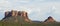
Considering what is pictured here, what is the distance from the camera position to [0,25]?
856 inches

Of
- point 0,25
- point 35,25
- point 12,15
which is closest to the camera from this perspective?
point 0,25

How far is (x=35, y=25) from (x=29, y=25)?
79 cm

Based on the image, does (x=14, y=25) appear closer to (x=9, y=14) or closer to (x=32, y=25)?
(x=32, y=25)

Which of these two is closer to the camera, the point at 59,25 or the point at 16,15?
the point at 59,25

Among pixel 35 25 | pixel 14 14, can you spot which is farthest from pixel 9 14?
pixel 35 25

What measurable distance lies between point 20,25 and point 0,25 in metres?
2.07

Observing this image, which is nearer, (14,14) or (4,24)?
(4,24)

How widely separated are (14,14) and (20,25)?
48111 millimetres

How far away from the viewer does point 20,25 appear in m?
22.4

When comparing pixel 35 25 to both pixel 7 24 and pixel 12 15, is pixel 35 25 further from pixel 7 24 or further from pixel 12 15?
pixel 12 15

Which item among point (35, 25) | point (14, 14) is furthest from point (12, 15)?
point (35, 25)

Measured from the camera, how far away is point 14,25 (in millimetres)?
22609

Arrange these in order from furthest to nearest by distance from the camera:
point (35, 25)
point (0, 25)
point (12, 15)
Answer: point (12, 15)
point (35, 25)
point (0, 25)

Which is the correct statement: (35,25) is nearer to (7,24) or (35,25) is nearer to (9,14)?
(7,24)
